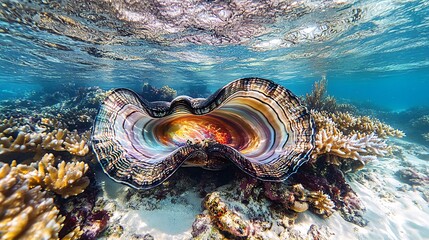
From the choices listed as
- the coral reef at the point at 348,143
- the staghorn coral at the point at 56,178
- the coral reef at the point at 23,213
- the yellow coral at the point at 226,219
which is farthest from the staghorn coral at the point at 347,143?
the staghorn coral at the point at 56,178

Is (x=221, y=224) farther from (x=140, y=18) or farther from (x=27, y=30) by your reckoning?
(x=27, y=30)

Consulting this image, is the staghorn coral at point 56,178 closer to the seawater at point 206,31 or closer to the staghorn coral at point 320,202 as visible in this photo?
the seawater at point 206,31

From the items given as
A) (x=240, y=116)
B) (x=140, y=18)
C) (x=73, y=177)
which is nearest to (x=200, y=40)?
(x=140, y=18)

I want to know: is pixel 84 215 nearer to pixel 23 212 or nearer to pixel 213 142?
pixel 23 212

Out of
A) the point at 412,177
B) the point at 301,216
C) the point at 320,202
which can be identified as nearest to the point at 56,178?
the point at 301,216

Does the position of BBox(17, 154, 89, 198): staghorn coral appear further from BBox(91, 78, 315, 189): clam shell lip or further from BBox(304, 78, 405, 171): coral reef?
BBox(304, 78, 405, 171): coral reef

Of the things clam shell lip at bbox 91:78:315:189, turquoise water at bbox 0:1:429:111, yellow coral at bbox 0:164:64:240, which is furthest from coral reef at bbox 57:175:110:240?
turquoise water at bbox 0:1:429:111
